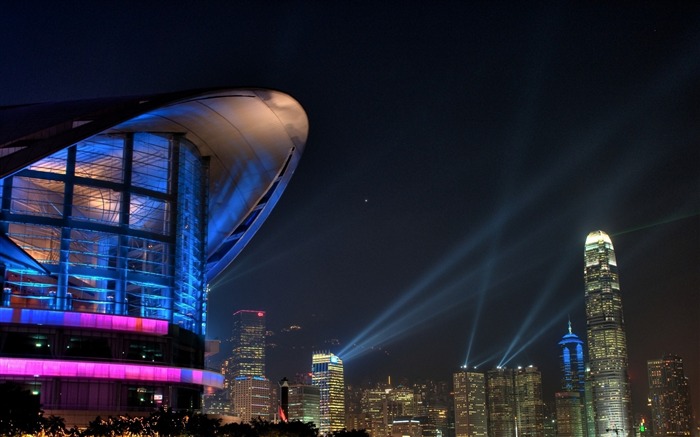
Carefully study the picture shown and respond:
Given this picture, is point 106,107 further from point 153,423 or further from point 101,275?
point 153,423

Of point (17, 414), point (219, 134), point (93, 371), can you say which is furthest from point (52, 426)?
point (219, 134)

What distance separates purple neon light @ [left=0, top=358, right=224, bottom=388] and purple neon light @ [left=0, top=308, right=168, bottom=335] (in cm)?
241

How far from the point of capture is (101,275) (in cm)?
5956

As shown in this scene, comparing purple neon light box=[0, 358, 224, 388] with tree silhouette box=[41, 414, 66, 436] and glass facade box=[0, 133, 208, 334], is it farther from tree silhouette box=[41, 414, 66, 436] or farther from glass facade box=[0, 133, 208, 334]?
tree silhouette box=[41, 414, 66, 436]

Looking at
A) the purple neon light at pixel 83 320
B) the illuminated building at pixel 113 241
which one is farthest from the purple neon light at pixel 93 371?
the purple neon light at pixel 83 320

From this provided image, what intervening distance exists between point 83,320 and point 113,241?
6681 mm

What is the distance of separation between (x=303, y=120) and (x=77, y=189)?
19.2 metres

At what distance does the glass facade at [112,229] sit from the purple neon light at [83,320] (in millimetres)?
1102

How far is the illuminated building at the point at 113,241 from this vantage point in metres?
55.7

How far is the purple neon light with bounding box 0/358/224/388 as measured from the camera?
54.8 metres

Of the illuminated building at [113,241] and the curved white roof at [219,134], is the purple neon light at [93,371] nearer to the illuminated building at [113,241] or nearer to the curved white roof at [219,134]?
the illuminated building at [113,241]

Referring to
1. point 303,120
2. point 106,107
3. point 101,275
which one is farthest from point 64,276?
→ point 303,120

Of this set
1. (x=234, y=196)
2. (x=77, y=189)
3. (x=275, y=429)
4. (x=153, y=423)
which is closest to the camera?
(x=153, y=423)

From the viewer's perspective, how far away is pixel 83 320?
2251 inches
